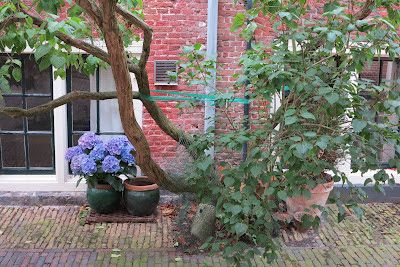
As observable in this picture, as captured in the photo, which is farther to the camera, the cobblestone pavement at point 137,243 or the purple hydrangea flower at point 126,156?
the purple hydrangea flower at point 126,156

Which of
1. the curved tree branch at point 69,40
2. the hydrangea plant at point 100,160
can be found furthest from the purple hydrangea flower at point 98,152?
the curved tree branch at point 69,40

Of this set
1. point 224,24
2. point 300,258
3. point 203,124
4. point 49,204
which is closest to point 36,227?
point 49,204

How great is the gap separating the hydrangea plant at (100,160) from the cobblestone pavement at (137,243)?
69 centimetres

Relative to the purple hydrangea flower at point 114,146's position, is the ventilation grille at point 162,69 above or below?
above

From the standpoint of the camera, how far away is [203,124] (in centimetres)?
618

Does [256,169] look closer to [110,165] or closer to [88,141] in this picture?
[110,165]

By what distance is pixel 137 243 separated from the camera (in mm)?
5074

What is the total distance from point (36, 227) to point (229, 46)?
155 inches

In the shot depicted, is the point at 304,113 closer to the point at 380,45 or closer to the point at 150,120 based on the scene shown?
the point at 380,45

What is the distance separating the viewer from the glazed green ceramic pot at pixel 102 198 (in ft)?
18.4

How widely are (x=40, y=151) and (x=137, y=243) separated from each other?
2.59m

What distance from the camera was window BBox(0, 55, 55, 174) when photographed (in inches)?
242

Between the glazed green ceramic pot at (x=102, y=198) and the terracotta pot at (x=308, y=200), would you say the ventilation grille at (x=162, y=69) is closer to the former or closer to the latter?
the glazed green ceramic pot at (x=102, y=198)

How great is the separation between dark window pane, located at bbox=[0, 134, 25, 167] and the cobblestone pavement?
2.51 ft
